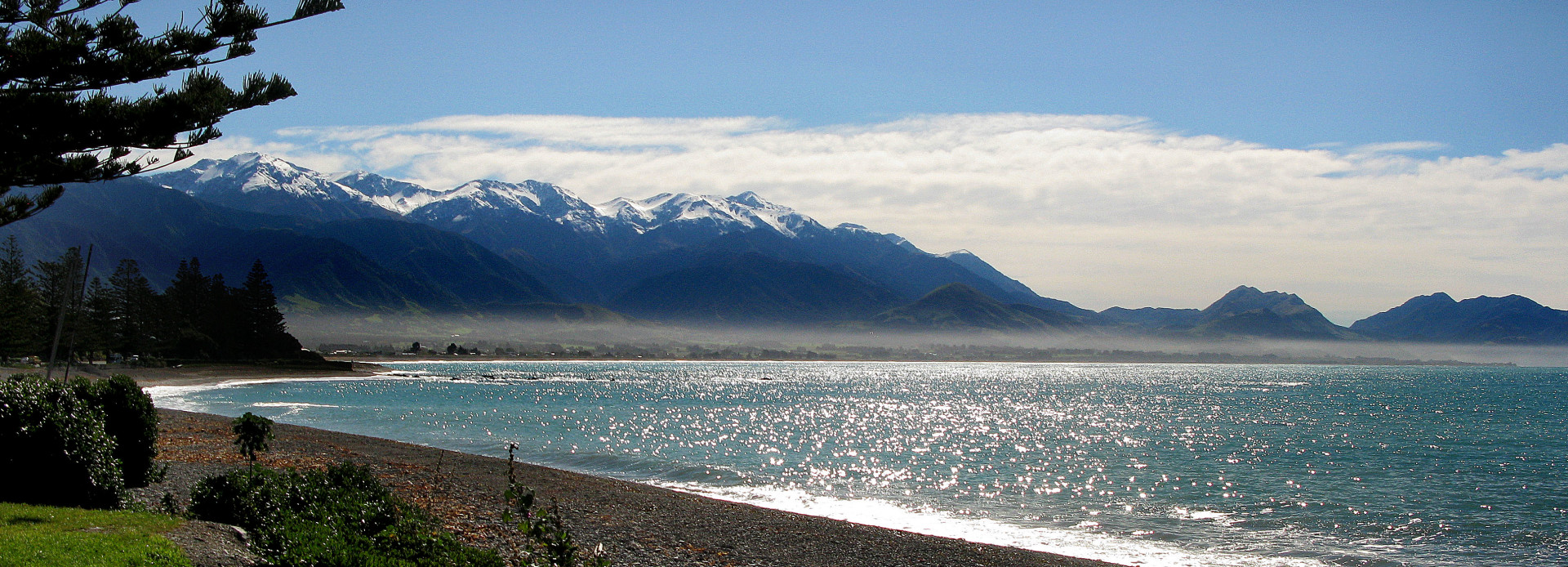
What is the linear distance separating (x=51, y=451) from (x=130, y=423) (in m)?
4.20

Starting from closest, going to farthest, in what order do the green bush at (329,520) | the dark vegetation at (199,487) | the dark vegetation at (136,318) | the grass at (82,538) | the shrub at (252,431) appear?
the grass at (82,538)
the green bush at (329,520)
the dark vegetation at (199,487)
the shrub at (252,431)
the dark vegetation at (136,318)

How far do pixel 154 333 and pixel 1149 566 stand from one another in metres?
144

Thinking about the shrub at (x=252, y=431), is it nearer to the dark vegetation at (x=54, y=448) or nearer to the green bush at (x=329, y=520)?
the dark vegetation at (x=54, y=448)

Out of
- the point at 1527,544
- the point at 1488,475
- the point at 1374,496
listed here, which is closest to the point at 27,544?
the point at 1527,544

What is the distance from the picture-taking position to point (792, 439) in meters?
57.1

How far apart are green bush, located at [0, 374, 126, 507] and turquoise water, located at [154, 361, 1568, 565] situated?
19472 millimetres

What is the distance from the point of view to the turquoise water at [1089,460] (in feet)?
86.7

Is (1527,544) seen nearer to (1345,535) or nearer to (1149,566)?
(1345,535)

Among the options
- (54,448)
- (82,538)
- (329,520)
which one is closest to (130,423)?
(54,448)

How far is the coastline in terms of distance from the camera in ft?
63.7

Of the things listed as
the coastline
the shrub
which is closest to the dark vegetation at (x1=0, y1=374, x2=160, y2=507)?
the shrub

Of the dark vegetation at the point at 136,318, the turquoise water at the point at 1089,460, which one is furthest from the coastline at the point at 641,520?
the dark vegetation at the point at 136,318

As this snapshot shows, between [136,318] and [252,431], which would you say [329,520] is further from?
[136,318]

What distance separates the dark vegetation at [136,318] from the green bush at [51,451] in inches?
2979
